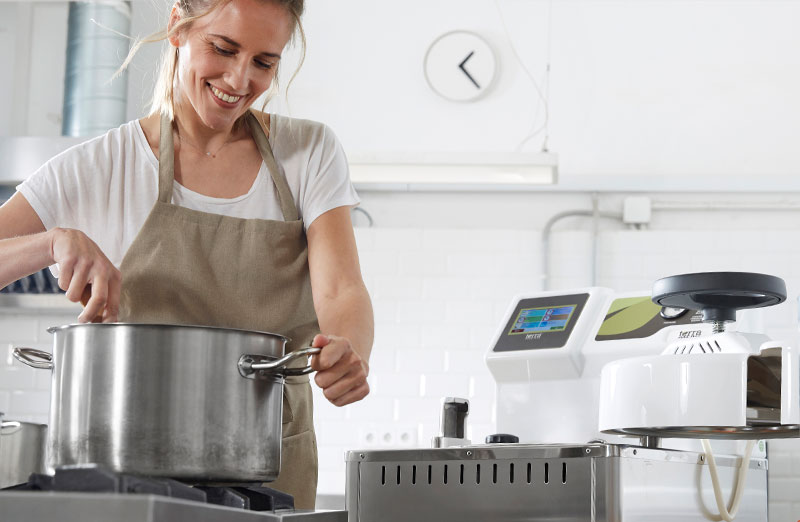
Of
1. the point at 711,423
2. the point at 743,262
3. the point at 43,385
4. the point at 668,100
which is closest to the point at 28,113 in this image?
the point at 43,385

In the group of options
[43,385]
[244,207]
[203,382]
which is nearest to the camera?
[203,382]

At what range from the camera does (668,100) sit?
14.8 feet

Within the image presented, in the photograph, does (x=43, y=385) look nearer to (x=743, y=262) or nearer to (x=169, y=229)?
(x=743, y=262)

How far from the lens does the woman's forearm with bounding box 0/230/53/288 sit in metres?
1.31

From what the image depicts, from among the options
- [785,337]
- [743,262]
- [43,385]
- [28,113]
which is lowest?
[43,385]

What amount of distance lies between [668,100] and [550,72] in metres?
0.53

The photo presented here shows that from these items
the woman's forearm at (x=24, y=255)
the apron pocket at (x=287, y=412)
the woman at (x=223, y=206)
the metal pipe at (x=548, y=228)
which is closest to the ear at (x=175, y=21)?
the woman at (x=223, y=206)

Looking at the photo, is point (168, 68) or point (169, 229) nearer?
point (169, 229)

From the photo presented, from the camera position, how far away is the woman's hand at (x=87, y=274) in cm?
123

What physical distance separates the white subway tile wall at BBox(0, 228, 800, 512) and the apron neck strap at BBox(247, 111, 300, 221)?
2.91 m

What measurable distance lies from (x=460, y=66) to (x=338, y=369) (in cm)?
359

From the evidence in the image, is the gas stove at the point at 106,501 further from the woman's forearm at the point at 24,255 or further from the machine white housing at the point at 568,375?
the machine white housing at the point at 568,375

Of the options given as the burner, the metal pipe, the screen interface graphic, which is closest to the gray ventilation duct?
the metal pipe

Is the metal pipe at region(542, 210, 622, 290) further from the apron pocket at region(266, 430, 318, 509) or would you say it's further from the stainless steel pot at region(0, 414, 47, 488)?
the stainless steel pot at region(0, 414, 47, 488)
